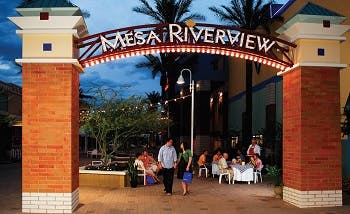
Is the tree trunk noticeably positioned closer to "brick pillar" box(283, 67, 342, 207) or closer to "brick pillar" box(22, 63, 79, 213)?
"brick pillar" box(283, 67, 342, 207)

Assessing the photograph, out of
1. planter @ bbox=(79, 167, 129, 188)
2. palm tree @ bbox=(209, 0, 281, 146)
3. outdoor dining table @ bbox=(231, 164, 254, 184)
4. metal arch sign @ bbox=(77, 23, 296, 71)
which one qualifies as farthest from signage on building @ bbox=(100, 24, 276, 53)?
palm tree @ bbox=(209, 0, 281, 146)

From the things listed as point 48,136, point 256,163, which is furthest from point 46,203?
point 256,163

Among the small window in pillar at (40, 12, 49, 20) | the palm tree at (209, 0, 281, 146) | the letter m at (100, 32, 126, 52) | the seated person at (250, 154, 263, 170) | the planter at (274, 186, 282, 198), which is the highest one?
the palm tree at (209, 0, 281, 146)

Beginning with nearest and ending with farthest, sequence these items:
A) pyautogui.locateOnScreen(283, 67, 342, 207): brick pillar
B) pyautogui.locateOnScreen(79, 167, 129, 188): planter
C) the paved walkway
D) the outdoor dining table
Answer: the paved walkway
pyautogui.locateOnScreen(283, 67, 342, 207): brick pillar
pyautogui.locateOnScreen(79, 167, 129, 188): planter
the outdoor dining table

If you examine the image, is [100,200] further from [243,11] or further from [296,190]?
[243,11]

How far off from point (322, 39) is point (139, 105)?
1506 centimetres

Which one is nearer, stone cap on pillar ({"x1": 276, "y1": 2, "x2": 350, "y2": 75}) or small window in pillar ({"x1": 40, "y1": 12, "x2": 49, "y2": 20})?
small window in pillar ({"x1": 40, "y1": 12, "x2": 49, "y2": 20})

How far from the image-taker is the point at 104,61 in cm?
1367

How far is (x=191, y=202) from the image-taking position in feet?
48.6

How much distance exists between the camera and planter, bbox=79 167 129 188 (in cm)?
1863

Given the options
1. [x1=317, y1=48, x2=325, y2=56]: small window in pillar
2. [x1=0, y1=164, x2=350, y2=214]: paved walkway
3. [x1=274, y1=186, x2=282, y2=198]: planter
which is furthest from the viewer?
[x1=274, y1=186, x2=282, y2=198]: planter

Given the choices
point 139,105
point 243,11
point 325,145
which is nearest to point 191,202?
point 325,145

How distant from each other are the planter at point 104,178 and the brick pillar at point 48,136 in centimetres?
578

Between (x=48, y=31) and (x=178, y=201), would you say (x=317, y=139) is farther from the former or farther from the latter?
(x=48, y=31)
